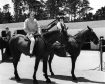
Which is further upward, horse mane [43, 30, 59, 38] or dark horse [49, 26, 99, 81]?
horse mane [43, 30, 59, 38]

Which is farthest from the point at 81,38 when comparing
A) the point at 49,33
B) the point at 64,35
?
the point at 49,33

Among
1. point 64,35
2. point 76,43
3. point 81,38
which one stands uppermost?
point 64,35

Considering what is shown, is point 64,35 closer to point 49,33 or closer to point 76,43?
point 49,33

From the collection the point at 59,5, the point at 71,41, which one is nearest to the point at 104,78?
the point at 71,41

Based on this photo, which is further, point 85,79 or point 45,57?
point 85,79

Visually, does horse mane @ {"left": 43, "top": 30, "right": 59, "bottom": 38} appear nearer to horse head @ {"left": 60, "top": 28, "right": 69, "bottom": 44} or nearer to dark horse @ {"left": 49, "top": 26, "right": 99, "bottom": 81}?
horse head @ {"left": 60, "top": 28, "right": 69, "bottom": 44}

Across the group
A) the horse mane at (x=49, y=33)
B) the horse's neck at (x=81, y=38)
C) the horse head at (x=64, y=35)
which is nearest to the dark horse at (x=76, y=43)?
the horse's neck at (x=81, y=38)

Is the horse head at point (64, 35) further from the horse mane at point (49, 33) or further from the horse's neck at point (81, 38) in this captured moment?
the horse's neck at point (81, 38)

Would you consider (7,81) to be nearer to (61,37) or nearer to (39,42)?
(39,42)

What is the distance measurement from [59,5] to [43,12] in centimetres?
562

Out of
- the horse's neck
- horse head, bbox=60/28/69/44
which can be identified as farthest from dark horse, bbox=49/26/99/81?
horse head, bbox=60/28/69/44

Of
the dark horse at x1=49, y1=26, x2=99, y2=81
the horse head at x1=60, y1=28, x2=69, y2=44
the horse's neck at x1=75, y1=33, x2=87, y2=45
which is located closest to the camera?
the horse head at x1=60, y1=28, x2=69, y2=44

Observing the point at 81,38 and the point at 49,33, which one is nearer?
the point at 49,33

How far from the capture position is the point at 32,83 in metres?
8.23
